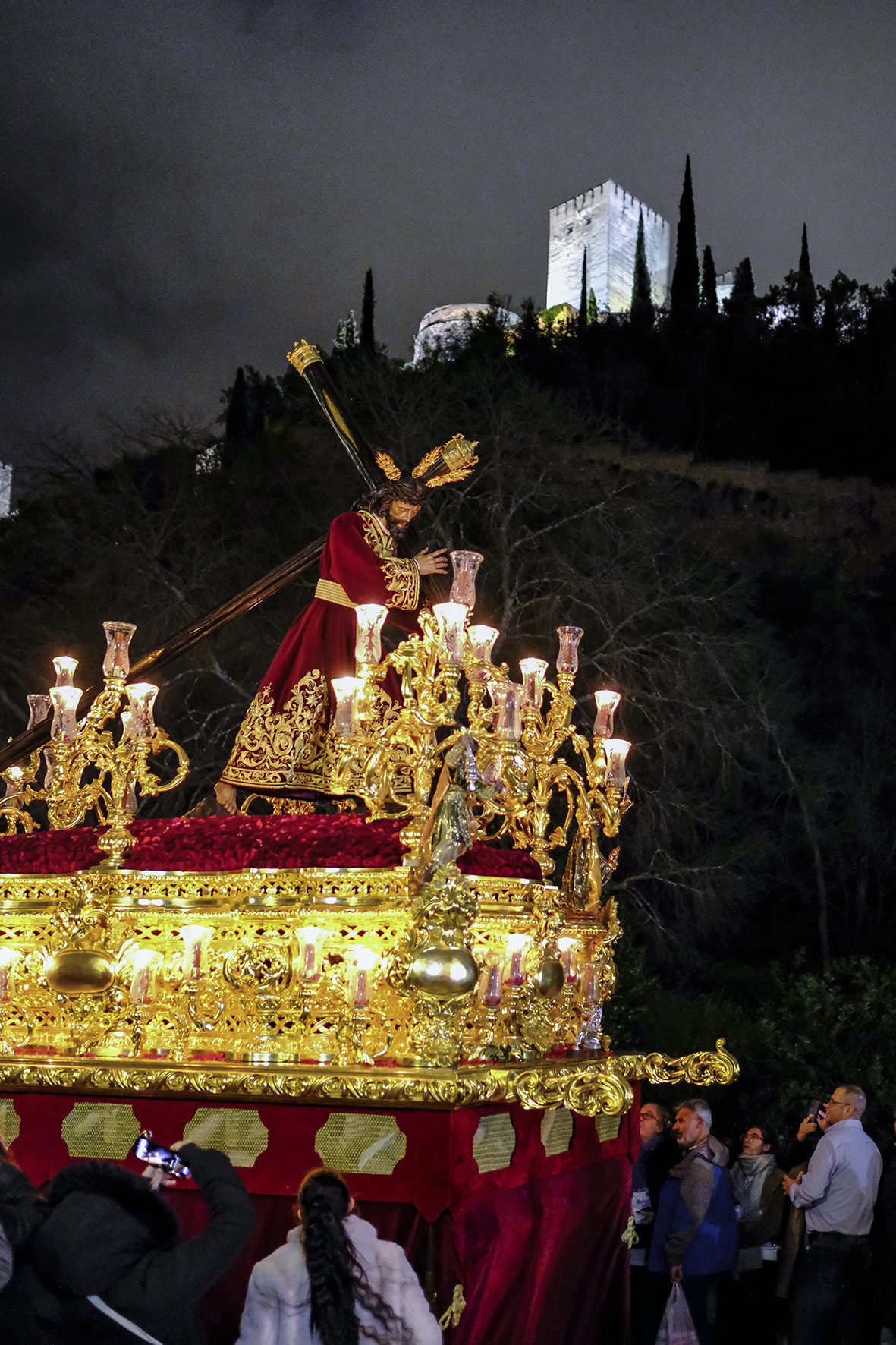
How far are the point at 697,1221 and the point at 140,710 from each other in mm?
3365

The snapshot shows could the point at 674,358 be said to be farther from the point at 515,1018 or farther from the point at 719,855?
the point at 515,1018

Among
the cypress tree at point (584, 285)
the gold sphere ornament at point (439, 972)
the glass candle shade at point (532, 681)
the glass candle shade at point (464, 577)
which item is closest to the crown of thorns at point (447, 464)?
the glass candle shade at point (464, 577)

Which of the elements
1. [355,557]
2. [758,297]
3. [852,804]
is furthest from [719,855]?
[758,297]

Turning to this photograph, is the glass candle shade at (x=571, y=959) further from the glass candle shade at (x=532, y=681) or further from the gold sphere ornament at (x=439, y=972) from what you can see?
the gold sphere ornament at (x=439, y=972)

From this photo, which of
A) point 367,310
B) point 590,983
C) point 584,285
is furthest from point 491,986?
point 584,285

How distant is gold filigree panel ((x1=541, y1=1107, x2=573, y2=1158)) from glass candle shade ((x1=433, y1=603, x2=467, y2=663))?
185cm

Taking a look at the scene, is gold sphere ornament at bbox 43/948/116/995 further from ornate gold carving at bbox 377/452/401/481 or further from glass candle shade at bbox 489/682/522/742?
ornate gold carving at bbox 377/452/401/481

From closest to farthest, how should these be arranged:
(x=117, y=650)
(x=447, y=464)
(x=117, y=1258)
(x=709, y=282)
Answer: (x=117, y=1258), (x=117, y=650), (x=447, y=464), (x=709, y=282)

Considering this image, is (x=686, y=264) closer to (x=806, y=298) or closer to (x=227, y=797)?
(x=806, y=298)

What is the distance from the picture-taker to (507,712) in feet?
15.0

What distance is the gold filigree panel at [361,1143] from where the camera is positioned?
13.8 ft

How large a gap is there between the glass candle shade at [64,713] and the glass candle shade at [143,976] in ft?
3.44

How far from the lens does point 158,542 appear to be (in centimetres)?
1588

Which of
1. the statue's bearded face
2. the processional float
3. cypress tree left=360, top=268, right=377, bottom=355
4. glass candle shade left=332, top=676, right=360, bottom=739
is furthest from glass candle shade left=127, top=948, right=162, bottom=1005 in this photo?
cypress tree left=360, top=268, right=377, bottom=355
